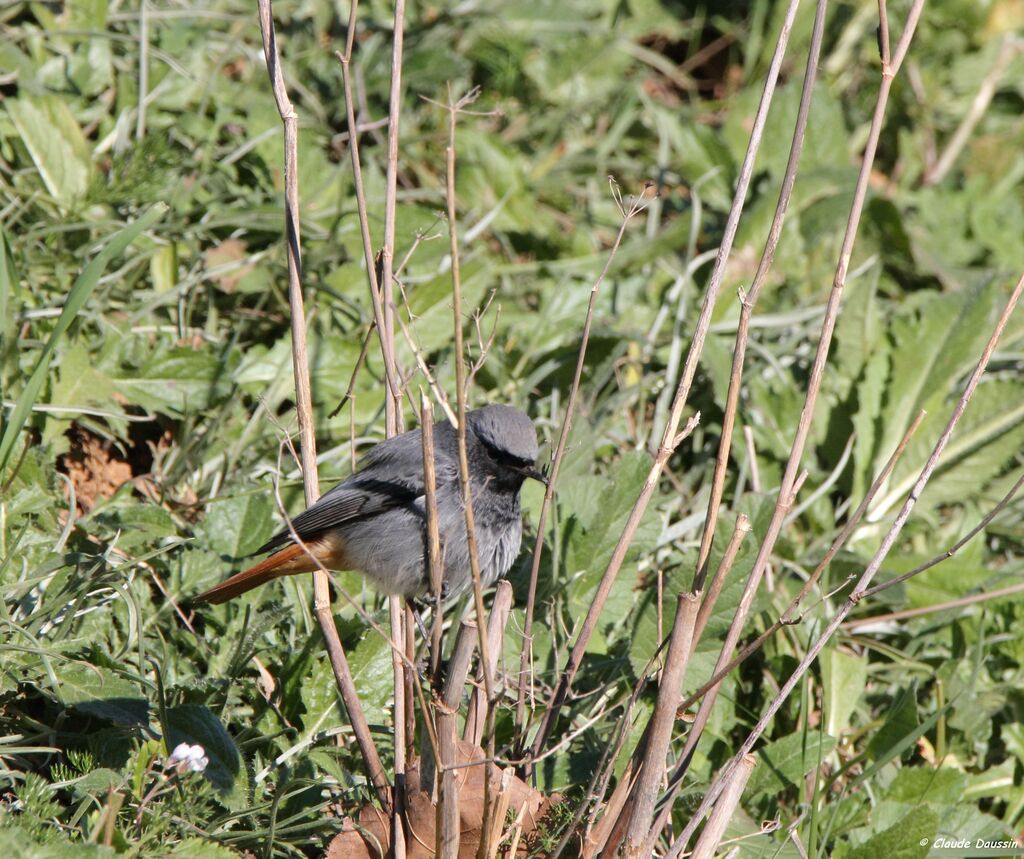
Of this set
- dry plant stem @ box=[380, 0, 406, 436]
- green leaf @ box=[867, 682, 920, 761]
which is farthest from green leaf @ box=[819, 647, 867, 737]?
dry plant stem @ box=[380, 0, 406, 436]

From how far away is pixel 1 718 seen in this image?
309 cm

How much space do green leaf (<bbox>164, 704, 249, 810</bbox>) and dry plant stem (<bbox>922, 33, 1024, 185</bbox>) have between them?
602 cm

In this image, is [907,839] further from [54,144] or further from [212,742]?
[54,144]

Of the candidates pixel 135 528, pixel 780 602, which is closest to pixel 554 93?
pixel 780 602

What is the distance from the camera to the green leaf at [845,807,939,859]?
3.37 meters

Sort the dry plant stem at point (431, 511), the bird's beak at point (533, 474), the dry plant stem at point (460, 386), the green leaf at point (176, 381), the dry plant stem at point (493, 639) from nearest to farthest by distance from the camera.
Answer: the dry plant stem at point (460, 386)
the dry plant stem at point (431, 511)
the dry plant stem at point (493, 639)
the bird's beak at point (533, 474)
the green leaf at point (176, 381)

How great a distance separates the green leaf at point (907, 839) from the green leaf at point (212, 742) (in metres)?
1.90

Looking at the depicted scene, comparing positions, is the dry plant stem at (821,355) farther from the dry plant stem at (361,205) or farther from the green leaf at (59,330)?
the green leaf at (59,330)

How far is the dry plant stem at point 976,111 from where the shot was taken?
24.1 ft

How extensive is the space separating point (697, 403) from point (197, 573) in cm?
260

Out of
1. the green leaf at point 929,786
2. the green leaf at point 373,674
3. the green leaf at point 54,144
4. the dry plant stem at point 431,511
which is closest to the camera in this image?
the dry plant stem at point 431,511

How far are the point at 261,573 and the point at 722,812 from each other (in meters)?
1.67

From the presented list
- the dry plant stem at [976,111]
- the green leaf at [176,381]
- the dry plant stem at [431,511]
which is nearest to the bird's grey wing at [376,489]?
the green leaf at [176,381]

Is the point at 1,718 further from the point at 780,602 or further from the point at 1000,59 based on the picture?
the point at 1000,59
